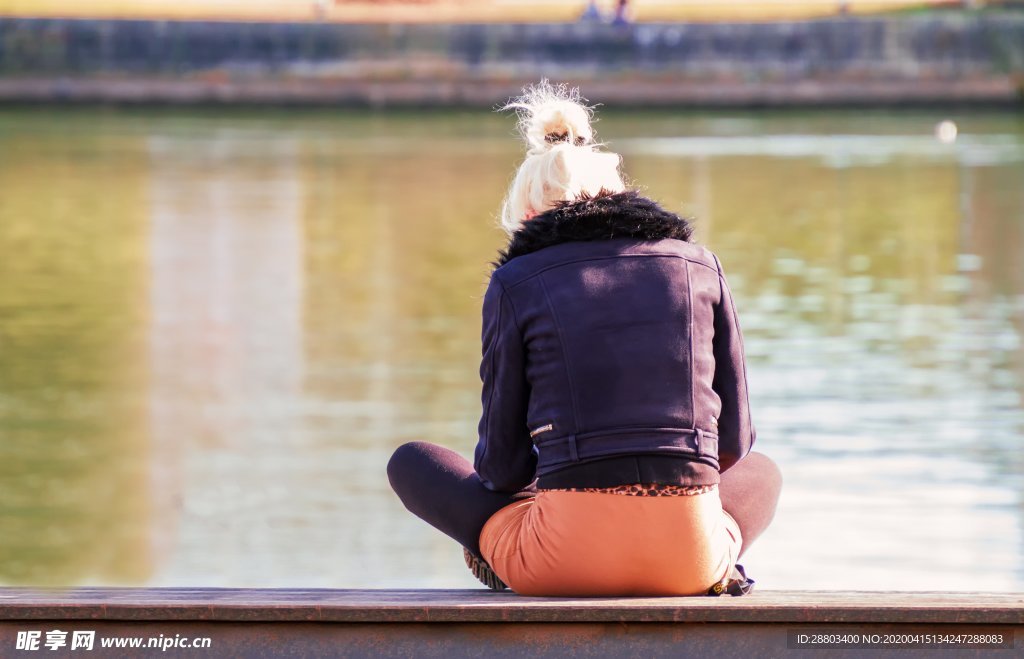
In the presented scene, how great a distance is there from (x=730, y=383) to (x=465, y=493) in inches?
21.4

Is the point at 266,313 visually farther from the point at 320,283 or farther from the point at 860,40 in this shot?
the point at 860,40

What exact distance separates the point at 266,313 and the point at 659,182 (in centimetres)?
754

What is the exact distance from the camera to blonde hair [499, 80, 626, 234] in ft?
10.6

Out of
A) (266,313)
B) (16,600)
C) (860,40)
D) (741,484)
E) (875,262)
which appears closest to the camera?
(16,600)

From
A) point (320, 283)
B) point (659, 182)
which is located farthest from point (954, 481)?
point (659, 182)

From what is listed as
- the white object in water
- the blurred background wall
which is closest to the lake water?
the white object in water

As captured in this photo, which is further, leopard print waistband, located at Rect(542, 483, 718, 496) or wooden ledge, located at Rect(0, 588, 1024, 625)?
leopard print waistband, located at Rect(542, 483, 718, 496)

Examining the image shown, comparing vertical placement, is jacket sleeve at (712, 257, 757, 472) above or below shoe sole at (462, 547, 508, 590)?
above

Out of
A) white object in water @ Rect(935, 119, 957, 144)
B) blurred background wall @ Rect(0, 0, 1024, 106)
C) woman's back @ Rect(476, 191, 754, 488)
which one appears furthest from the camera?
blurred background wall @ Rect(0, 0, 1024, 106)

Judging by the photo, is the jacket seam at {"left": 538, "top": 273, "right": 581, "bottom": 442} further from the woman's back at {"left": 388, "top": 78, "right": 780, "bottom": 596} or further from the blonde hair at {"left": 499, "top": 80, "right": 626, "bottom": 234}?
the blonde hair at {"left": 499, "top": 80, "right": 626, "bottom": 234}

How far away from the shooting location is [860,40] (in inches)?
1143

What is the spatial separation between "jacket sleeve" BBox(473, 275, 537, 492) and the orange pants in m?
0.11

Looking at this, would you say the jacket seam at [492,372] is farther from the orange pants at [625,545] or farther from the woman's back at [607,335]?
the orange pants at [625,545]

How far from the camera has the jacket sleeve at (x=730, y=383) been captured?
127 inches
